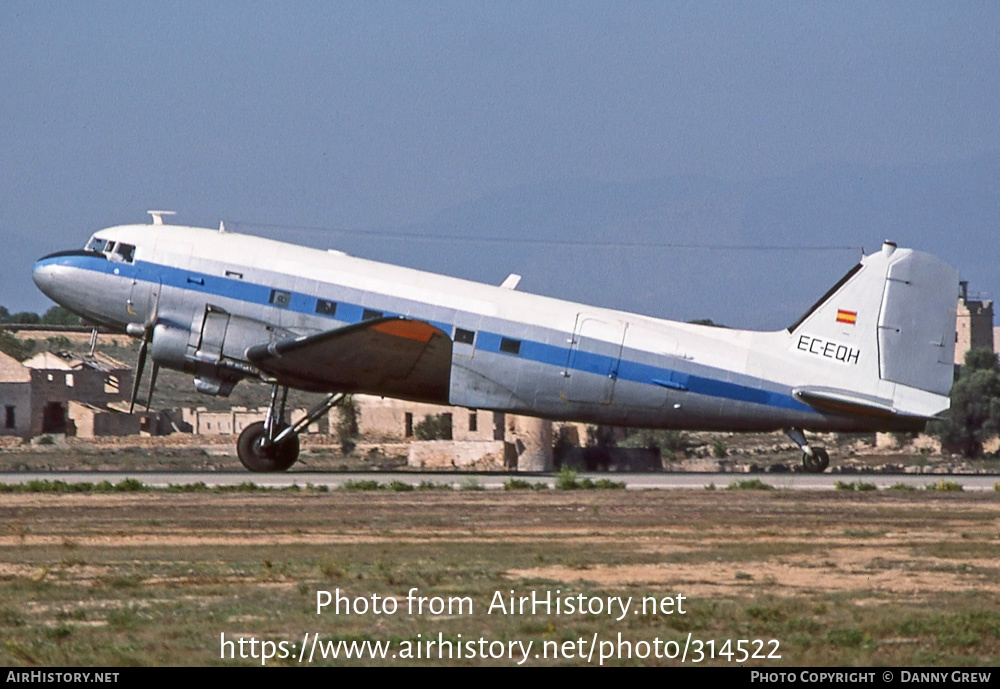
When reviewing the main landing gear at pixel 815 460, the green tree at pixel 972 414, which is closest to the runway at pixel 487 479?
the main landing gear at pixel 815 460

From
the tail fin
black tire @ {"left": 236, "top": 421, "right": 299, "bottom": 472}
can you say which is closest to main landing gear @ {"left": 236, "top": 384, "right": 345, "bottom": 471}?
black tire @ {"left": 236, "top": 421, "right": 299, "bottom": 472}

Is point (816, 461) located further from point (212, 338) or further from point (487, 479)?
point (212, 338)

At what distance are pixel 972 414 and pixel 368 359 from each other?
148 ft

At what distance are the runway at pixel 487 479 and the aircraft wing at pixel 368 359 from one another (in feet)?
6.98

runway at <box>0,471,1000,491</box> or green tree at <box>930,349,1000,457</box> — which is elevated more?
green tree at <box>930,349,1000,457</box>

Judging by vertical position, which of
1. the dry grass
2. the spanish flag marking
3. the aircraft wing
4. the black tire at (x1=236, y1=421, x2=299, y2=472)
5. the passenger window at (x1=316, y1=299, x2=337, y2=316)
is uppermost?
the spanish flag marking

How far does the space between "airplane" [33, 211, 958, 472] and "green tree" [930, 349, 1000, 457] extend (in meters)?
33.6

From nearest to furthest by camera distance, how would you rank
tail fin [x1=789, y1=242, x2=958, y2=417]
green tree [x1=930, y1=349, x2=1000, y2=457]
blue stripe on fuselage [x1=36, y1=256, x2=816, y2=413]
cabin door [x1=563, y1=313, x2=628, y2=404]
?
1. blue stripe on fuselage [x1=36, y1=256, x2=816, y2=413]
2. cabin door [x1=563, y1=313, x2=628, y2=404]
3. tail fin [x1=789, y1=242, x2=958, y2=417]
4. green tree [x1=930, y1=349, x2=1000, y2=457]

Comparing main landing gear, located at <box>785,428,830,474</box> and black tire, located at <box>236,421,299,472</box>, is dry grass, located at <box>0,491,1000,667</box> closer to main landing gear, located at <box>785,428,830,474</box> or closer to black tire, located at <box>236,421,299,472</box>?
black tire, located at <box>236,421,299,472</box>

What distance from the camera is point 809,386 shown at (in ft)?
103

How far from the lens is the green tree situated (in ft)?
214

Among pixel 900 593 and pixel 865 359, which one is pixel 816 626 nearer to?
pixel 900 593

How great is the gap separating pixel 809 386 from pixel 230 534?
15.8 meters

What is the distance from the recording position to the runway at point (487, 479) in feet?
96.9
